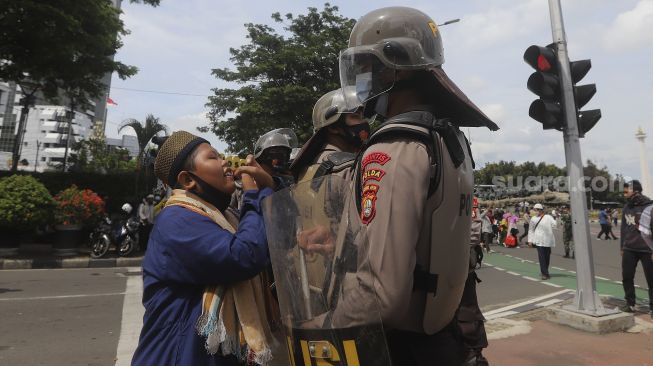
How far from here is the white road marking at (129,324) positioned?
14.1 feet

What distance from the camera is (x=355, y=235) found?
1201mm

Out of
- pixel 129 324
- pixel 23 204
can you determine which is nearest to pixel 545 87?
pixel 129 324

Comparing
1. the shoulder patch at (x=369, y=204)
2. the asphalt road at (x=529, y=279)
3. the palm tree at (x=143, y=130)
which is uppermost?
the palm tree at (x=143, y=130)

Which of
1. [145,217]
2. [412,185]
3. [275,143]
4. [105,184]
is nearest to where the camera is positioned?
[412,185]

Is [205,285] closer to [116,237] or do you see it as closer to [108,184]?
[116,237]

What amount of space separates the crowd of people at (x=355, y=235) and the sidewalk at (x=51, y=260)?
1001cm

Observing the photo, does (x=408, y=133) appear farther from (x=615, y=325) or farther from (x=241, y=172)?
(x=615, y=325)

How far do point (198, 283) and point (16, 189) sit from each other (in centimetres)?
1114

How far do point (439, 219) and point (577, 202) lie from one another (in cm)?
521

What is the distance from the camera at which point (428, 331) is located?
129 cm

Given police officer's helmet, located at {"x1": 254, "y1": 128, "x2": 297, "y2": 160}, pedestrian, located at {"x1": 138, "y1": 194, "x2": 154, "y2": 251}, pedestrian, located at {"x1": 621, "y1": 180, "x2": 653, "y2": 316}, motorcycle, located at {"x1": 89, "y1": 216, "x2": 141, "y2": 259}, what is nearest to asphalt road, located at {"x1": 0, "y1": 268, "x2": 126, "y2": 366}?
motorcycle, located at {"x1": 89, "y1": 216, "x2": 141, "y2": 259}

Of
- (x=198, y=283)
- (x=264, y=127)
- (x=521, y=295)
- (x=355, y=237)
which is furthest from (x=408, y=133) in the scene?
(x=264, y=127)

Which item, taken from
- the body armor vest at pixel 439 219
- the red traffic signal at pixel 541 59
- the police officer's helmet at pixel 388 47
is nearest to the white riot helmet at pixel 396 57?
the police officer's helmet at pixel 388 47

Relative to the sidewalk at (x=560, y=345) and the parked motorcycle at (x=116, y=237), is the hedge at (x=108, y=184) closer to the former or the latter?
the parked motorcycle at (x=116, y=237)
